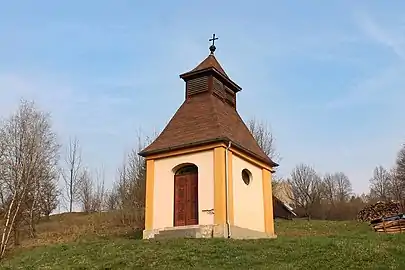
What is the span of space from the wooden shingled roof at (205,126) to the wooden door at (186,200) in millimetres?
1355

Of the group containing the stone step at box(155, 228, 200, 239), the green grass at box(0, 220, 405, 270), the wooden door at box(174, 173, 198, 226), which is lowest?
the green grass at box(0, 220, 405, 270)

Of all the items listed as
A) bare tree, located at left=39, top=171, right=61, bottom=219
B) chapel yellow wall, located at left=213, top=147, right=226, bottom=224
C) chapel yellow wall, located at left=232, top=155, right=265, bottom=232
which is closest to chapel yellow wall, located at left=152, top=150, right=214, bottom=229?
chapel yellow wall, located at left=213, top=147, right=226, bottom=224

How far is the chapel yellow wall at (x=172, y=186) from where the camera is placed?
19.5 m

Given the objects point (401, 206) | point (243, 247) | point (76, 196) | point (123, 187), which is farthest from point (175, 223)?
point (76, 196)

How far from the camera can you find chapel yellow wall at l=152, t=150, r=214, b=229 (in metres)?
19.5

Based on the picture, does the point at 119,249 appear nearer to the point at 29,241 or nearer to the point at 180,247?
the point at 180,247

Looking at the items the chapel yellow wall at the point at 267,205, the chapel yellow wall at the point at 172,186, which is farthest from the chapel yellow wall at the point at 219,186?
the chapel yellow wall at the point at 267,205

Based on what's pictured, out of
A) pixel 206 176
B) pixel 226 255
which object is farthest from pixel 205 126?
pixel 226 255

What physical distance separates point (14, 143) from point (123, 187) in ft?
33.0

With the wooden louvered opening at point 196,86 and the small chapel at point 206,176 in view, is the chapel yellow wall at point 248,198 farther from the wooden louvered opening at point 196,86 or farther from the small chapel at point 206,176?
the wooden louvered opening at point 196,86

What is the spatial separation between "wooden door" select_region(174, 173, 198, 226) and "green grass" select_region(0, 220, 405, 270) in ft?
9.04

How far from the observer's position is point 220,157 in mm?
19484

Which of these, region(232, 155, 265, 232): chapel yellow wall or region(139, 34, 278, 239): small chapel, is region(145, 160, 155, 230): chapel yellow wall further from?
region(232, 155, 265, 232): chapel yellow wall

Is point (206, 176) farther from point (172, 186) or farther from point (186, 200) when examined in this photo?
point (172, 186)
